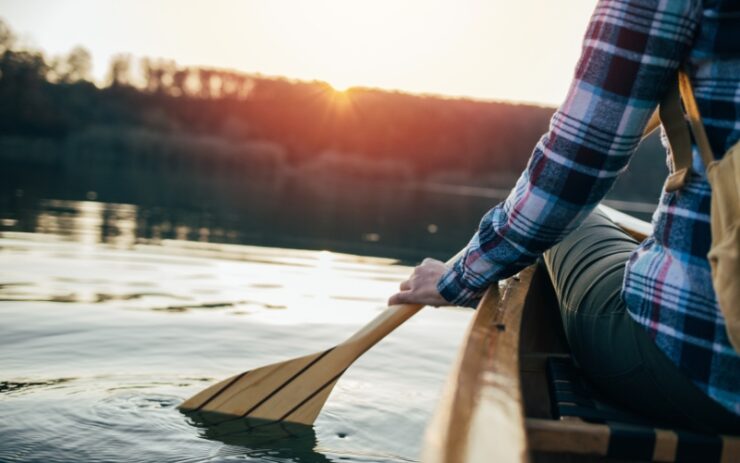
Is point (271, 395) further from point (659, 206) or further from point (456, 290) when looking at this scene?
point (659, 206)

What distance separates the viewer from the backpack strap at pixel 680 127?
3.71ft

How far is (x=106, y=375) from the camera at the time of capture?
9.12 ft

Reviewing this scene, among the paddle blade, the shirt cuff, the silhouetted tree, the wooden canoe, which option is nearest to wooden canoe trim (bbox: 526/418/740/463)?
the wooden canoe

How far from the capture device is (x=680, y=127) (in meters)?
1.17

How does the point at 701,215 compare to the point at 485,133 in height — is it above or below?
below

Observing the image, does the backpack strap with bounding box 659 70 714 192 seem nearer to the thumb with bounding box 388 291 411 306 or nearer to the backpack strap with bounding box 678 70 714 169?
the backpack strap with bounding box 678 70 714 169

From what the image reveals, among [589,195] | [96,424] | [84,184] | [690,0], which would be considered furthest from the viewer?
[84,184]

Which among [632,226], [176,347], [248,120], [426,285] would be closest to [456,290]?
[426,285]

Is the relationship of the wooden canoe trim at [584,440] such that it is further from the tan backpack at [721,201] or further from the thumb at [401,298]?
the thumb at [401,298]

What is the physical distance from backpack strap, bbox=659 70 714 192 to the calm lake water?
138 centimetres

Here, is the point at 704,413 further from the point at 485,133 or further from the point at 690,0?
the point at 485,133

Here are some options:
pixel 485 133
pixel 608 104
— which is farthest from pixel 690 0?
pixel 485 133

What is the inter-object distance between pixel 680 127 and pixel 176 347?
2594mm

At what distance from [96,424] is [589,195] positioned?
1651mm
